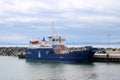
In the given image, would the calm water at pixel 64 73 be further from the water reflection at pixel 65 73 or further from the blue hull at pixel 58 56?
the blue hull at pixel 58 56

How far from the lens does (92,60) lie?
6481cm

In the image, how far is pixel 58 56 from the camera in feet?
216

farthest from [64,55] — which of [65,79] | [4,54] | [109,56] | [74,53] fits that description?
[4,54]

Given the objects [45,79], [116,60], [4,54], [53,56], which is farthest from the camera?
[4,54]

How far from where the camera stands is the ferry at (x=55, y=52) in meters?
62.7

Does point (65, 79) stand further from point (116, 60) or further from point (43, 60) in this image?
point (43, 60)

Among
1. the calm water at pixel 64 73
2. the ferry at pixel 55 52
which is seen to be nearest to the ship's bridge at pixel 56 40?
the ferry at pixel 55 52

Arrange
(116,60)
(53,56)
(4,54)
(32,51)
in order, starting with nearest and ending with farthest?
1. (116,60)
2. (53,56)
3. (32,51)
4. (4,54)

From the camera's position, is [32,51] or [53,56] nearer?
[53,56]

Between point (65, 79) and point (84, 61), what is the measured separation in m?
24.0

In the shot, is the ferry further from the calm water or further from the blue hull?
the calm water

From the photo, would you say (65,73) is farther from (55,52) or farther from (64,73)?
(55,52)

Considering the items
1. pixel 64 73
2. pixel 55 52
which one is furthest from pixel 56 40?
pixel 64 73

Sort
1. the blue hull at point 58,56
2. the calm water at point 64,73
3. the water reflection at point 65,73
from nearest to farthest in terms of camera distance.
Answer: the calm water at point 64,73
the water reflection at point 65,73
the blue hull at point 58,56
